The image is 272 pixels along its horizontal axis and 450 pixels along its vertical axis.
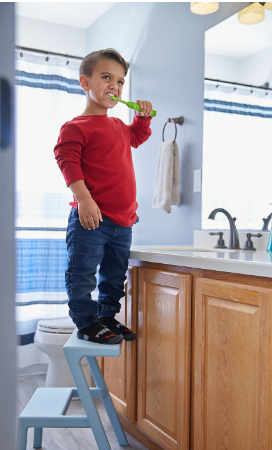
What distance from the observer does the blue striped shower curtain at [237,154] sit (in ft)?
5.56

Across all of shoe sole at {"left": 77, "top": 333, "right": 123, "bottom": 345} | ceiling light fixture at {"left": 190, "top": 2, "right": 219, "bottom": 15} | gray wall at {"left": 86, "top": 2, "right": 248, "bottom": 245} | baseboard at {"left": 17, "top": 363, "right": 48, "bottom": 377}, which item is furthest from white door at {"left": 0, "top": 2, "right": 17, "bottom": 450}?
baseboard at {"left": 17, "top": 363, "right": 48, "bottom": 377}

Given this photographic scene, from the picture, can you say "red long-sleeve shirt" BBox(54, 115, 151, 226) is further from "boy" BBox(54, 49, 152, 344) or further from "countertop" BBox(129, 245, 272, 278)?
"countertop" BBox(129, 245, 272, 278)

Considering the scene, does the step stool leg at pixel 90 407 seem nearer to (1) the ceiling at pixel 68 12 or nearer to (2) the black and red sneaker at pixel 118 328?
(2) the black and red sneaker at pixel 118 328

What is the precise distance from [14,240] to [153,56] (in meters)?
2.36

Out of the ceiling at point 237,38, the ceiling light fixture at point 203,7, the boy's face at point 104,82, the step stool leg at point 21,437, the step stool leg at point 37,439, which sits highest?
the ceiling light fixture at point 203,7

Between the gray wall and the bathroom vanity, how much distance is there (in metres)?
0.66

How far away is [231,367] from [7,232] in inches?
37.2

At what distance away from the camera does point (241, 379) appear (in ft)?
3.59

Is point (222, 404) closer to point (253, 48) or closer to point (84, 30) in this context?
point (253, 48)

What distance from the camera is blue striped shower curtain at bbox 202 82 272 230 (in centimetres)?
169

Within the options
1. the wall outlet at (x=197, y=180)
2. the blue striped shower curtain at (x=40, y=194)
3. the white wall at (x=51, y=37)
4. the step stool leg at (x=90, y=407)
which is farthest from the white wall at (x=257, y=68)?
the white wall at (x=51, y=37)

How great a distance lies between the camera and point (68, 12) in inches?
114

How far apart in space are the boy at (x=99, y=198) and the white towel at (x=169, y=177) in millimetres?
506

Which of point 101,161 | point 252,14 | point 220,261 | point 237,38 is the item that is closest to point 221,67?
point 237,38
